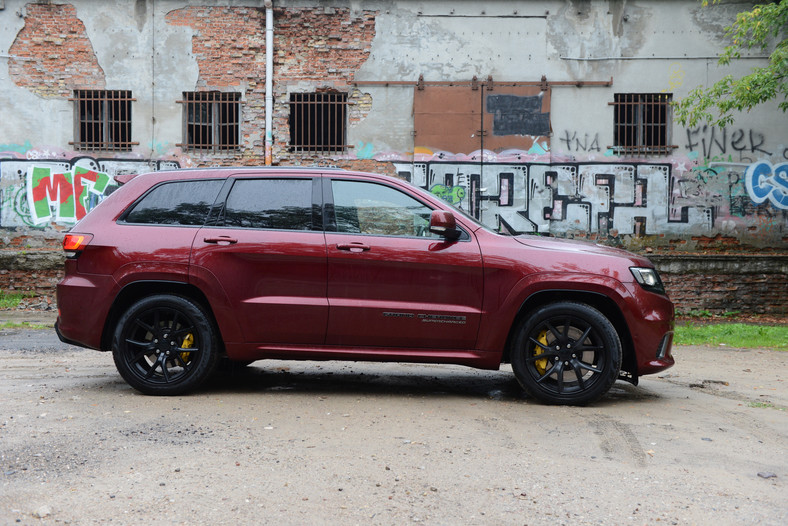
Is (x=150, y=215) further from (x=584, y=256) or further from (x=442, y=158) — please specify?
(x=442, y=158)

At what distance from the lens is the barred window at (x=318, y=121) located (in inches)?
571

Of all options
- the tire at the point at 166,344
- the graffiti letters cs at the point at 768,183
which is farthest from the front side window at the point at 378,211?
the graffiti letters cs at the point at 768,183

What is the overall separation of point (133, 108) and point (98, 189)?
182 centimetres

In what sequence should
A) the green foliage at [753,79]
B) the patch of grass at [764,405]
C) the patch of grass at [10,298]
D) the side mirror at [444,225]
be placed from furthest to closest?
the patch of grass at [10,298], the green foliage at [753,79], the patch of grass at [764,405], the side mirror at [444,225]

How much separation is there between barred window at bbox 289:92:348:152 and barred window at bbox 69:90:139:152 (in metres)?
3.42

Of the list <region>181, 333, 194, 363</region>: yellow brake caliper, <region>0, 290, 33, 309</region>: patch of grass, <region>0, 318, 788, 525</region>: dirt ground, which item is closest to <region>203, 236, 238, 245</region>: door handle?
<region>181, 333, 194, 363</region>: yellow brake caliper

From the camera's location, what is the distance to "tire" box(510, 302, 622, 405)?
5383mm

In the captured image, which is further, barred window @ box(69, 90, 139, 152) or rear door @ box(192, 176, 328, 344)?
barred window @ box(69, 90, 139, 152)

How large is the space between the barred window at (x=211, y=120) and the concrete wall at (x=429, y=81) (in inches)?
7.3

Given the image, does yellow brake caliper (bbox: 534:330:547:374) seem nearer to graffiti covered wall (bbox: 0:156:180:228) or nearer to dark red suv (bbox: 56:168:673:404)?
dark red suv (bbox: 56:168:673:404)

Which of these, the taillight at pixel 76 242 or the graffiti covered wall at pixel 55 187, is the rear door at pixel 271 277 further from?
the graffiti covered wall at pixel 55 187

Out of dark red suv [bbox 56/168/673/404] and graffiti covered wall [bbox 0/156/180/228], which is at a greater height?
graffiti covered wall [bbox 0/156/180/228]

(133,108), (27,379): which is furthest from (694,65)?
(27,379)

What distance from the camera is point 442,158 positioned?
46.9ft
